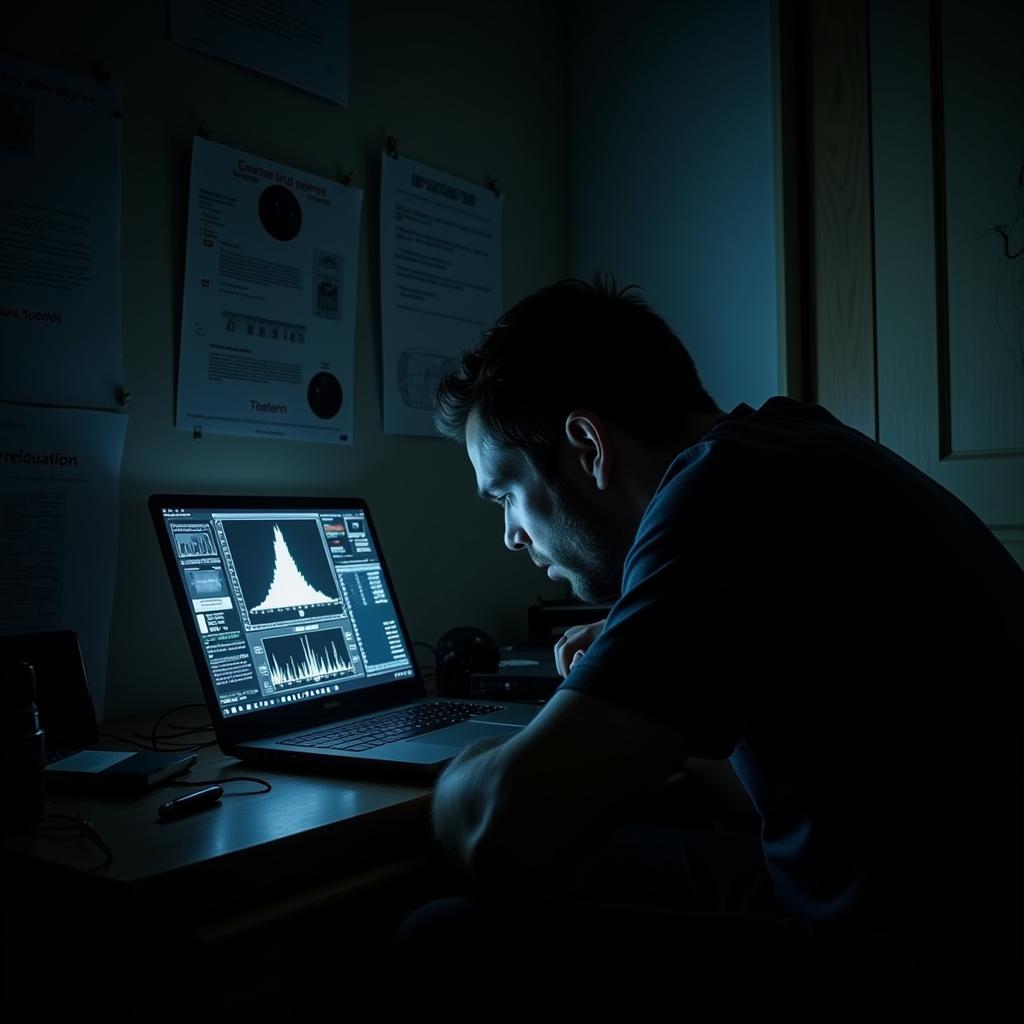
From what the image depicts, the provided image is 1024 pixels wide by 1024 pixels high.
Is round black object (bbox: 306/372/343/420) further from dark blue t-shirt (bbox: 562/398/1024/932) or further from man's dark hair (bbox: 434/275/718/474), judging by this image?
dark blue t-shirt (bbox: 562/398/1024/932)

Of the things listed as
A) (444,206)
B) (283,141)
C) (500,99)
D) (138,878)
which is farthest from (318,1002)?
(500,99)

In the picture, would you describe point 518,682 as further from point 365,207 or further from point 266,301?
point 365,207

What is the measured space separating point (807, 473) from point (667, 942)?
1.26 ft

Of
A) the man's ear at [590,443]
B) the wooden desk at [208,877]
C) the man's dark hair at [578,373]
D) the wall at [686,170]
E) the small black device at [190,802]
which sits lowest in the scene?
the wooden desk at [208,877]

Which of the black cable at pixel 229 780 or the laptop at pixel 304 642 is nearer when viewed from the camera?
the black cable at pixel 229 780

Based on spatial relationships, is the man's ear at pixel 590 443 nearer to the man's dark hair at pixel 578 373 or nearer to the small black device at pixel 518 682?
the man's dark hair at pixel 578 373

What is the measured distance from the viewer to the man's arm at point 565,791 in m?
0.72

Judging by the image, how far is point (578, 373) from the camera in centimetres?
110

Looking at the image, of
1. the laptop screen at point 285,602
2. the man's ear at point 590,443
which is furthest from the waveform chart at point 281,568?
the man's ear at point 590,443

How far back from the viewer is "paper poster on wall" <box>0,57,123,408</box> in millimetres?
1264

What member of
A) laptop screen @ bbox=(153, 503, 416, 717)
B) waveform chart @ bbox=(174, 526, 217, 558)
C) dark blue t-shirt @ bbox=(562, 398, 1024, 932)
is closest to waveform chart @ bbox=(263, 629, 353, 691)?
laptop screen @ bbox=(153, 503, 416, 717)

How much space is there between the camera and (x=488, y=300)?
6.65 feet

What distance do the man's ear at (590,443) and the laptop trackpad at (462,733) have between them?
33 centimetres

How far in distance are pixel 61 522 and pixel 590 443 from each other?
29.6 inches
